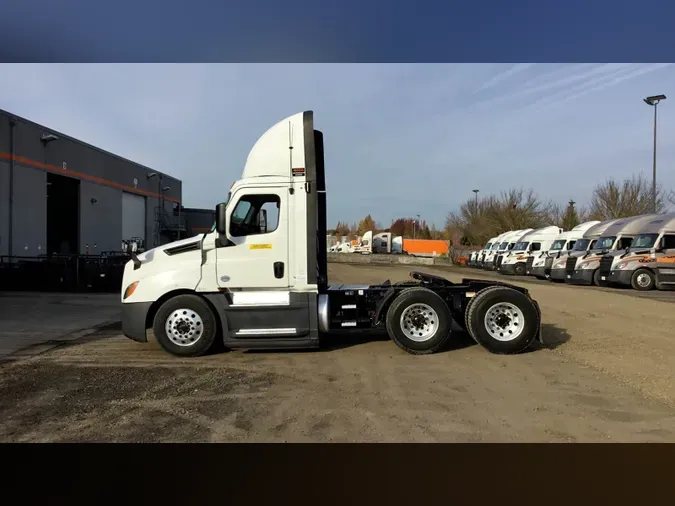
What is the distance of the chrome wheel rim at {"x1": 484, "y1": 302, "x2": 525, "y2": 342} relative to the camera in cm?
805

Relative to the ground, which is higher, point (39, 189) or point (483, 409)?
point (39, 189)

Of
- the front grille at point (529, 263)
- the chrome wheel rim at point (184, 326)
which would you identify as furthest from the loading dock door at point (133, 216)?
the chrome wheel rim at point (184, 326)

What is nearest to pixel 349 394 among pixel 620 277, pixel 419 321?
pixel 419 321

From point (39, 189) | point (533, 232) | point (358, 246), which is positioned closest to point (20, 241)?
point (39, 189)

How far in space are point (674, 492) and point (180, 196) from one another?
4962 centimetres

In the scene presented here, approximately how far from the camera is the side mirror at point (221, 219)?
Result: 7828 millimetres

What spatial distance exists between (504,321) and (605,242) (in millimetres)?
19105

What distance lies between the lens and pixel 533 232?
34.7 metres

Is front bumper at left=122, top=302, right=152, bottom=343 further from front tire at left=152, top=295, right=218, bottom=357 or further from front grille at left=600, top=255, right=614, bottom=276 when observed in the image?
front grille at left=600, top=255, right=614, bottom=276

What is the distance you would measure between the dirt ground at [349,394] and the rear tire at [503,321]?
0.26 m

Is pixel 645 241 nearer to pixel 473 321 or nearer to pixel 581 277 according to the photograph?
pixel 581 277

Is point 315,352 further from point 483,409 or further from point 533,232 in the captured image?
point 533,232

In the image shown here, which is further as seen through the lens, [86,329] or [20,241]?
[20,241]

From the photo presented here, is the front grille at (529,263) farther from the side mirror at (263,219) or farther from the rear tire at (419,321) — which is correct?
the side mirror at (263,219)
